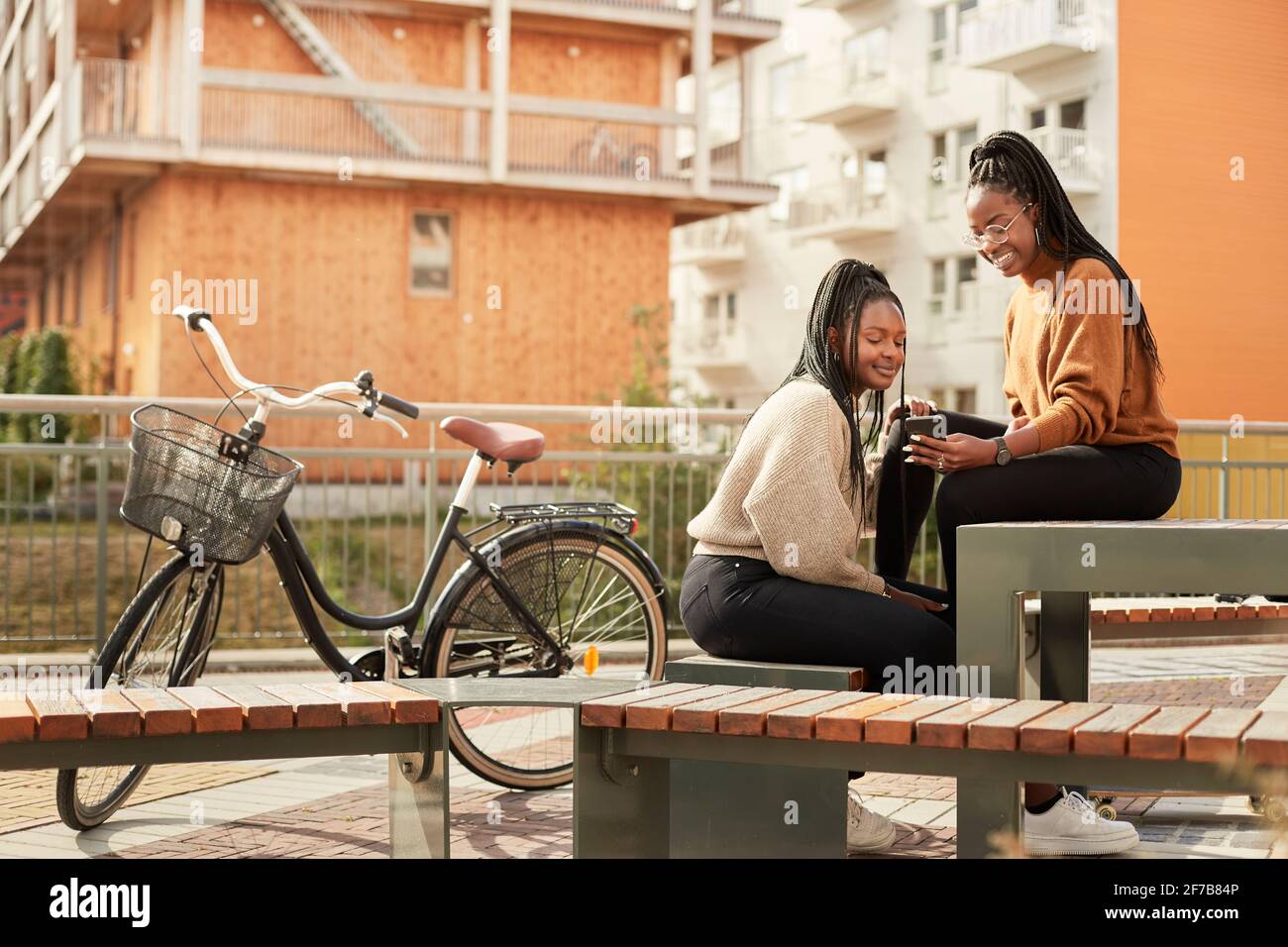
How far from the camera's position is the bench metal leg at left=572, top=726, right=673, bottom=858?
3.38 m

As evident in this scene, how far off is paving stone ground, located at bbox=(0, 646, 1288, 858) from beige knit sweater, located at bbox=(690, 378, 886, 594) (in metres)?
0.94

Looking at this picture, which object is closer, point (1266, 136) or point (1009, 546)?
point (1009, 546)

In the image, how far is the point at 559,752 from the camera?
5629mm

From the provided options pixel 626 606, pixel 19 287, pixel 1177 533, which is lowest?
pixel 626 606

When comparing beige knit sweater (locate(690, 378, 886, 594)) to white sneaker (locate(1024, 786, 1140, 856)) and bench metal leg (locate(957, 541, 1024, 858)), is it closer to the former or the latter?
bench metal leg (locate(957, 541, 1024, 858))

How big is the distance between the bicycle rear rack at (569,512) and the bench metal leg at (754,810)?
5.15ft

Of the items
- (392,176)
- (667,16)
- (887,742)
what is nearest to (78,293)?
(392,176)

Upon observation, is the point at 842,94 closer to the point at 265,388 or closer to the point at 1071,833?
the point at 265,388

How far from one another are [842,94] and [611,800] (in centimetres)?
3860

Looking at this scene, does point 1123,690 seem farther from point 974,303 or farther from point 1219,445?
point 974,303

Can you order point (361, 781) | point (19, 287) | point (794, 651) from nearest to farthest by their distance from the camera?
point (794, 651), point (361, 781), point (19, 287)

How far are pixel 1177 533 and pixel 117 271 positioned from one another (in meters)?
28.1

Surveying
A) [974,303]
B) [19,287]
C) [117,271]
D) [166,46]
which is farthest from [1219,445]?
[19,287]
